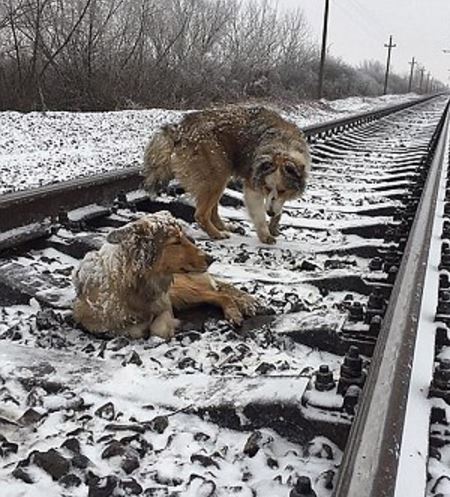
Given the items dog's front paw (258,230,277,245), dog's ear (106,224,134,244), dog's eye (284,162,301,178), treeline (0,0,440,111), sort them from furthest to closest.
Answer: treeline (0,0,440,111) → dog's eye (284,162,301,178) → dog's front paw (258,230,277,245) → dog's ear (106,224,134,244)

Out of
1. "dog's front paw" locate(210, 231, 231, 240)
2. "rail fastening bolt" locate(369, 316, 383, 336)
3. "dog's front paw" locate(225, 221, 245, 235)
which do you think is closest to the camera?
"rail fastening bolt" locate(369, 316, 383, 336)

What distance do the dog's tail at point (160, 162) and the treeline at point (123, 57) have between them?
46.5 ft

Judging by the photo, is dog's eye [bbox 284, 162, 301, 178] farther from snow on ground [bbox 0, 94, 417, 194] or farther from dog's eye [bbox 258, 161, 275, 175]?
snow on ground [bbox 0, 94, 417, 194]

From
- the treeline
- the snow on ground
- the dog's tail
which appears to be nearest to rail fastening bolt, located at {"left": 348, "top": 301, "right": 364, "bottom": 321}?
the dog's tail

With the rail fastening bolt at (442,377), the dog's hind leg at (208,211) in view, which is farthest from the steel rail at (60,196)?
the rail fastening bolt at (442,377)

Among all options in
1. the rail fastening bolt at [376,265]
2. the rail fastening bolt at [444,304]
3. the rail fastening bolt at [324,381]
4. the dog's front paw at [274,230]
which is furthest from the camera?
the dog's front paw at [274,230]

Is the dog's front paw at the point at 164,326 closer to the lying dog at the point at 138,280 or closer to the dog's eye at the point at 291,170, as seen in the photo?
the lying dog at the point at 138,280

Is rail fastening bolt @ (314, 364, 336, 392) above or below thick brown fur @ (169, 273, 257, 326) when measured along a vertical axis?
above

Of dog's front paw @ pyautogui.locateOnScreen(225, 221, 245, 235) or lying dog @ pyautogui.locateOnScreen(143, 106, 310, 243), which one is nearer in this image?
lying dog @ pyautogui.locateOnScreen(143, 106, 310, 243)

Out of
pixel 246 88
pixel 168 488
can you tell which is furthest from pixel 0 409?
pixel 246 88

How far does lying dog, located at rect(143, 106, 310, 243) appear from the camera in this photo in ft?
20.2

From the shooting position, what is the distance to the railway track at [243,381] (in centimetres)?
221

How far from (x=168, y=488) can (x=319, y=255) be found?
330 centimetres

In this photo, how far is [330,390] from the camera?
8.56 ft
